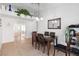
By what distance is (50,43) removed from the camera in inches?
70.2

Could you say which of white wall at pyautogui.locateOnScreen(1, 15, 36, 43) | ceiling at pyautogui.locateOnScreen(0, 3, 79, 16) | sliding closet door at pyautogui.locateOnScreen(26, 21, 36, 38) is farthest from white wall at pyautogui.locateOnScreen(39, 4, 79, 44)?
white wall at pyautogui.locateOnScreen(1, 15, 36, 43)

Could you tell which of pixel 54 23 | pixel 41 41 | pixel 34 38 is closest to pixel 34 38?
pixel 34 38

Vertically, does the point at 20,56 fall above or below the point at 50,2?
below

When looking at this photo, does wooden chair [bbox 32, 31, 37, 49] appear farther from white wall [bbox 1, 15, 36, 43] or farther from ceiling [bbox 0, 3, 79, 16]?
ceiling [bbox 0, 3, 79, 16]

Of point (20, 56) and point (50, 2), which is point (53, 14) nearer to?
point (50, 2)

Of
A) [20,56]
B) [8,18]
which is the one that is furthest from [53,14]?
[20,56]

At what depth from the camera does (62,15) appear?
1713 mm

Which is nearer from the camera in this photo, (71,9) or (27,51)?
(71,9)

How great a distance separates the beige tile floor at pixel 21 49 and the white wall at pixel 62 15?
0.35 meters

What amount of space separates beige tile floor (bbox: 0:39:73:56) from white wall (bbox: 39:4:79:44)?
35 centimetres

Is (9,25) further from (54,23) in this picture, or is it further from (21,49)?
(54,23)

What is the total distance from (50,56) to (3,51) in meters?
0.84

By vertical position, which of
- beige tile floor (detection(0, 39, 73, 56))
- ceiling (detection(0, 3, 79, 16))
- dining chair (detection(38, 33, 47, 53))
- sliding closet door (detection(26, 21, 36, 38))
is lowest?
beige tile floor (detection(0, 39, 73, 56))

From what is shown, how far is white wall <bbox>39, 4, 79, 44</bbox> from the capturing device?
65.5 inches
